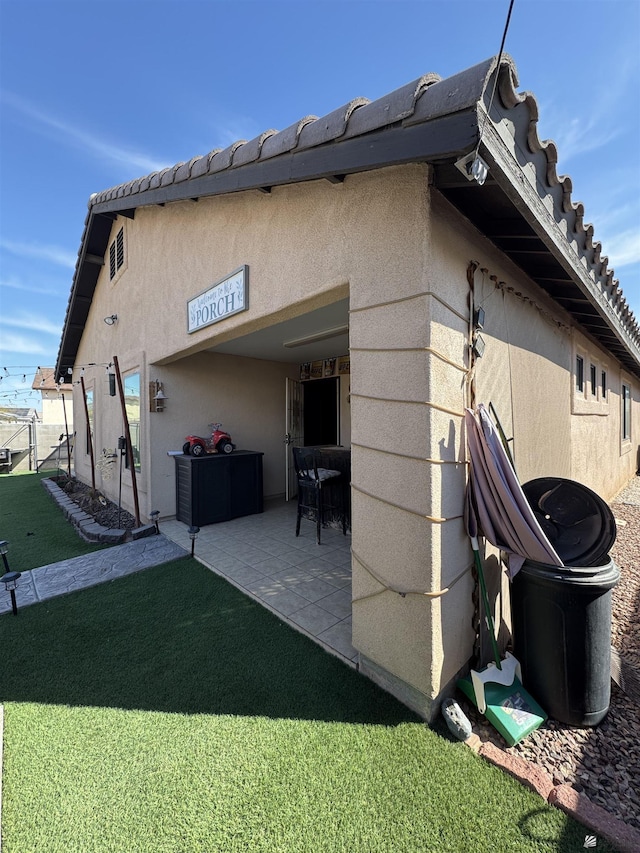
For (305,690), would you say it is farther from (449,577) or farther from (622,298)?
(622,298)

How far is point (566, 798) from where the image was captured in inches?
73.4

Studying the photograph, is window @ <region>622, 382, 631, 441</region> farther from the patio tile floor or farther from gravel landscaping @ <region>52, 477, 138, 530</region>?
gravel landscaping @ <region>52, 477, 138, 530</region>

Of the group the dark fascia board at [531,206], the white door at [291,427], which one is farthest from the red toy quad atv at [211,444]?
the dark fascia board at [531,206]

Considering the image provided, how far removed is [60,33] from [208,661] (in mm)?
9334

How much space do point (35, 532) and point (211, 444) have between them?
3901 millimetres

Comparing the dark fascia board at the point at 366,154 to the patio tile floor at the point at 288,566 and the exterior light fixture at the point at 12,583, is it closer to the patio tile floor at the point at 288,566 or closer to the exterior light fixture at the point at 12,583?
the patio tile floor at the point at 288,566

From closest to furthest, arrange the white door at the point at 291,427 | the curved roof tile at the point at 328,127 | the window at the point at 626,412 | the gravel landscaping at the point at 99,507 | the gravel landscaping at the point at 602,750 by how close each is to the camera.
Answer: the gravel landscaping at the point at 602,750
the curved roof tile at the point at 328,127
the gravel landscaping at the point at 99,507
the white door at the point at 291,427
the window at the point at 626,412

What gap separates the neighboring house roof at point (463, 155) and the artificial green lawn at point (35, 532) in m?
→ 5.79

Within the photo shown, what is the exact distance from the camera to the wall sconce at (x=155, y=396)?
6594 millimetres

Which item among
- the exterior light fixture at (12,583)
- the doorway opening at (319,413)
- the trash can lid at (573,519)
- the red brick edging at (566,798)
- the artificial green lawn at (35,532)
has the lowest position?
the artificial green lawn at (35,532)

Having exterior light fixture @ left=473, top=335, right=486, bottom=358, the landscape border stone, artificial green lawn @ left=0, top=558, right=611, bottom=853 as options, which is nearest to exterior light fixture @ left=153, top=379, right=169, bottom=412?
the landscape border stone

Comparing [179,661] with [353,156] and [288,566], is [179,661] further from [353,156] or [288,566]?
[353,156]

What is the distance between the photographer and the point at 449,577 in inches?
96.3

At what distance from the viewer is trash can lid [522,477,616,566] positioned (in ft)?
8.91
